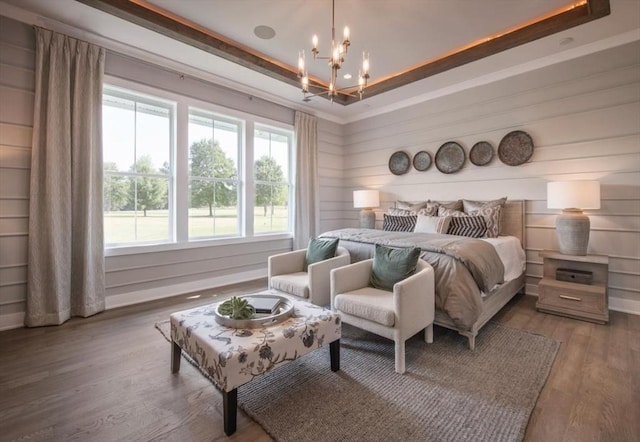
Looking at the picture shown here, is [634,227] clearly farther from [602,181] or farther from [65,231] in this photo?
[65,231]

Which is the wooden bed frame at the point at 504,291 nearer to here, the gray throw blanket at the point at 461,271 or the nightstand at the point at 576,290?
the gray throw blanket at the point at 461,271

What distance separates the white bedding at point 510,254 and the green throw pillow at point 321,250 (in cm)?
163

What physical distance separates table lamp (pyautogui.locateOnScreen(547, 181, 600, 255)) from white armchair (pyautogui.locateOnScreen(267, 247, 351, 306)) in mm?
2255

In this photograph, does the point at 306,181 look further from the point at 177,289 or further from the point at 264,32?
the point at 177,289

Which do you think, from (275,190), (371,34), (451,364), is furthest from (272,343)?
(275,190)

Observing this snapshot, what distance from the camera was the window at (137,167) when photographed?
3.32 metres

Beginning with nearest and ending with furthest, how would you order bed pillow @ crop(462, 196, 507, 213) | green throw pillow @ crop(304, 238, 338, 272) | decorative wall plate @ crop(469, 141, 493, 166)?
green throw pillow @ crop(304, 238, 338, 272)
bed pillow @ crop(462, 196, 507, 213)
decorative wall plate @ crop(469, 141, 493, 166)

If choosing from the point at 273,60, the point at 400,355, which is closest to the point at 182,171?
the point at 273,60

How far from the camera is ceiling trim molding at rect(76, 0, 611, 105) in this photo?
2676 millimetres

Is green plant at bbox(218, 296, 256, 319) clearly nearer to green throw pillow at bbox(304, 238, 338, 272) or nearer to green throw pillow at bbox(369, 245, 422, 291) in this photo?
green throw pillow at bbox(369, 245, 422, 291)

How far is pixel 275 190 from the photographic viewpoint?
4922mm

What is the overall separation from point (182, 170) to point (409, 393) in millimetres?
3526

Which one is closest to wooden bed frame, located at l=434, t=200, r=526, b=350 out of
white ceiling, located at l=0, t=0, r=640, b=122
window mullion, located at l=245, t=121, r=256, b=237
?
white ceiling, located at l=0, t=0, r=640, b=122

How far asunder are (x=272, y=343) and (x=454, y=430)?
3.44ft
